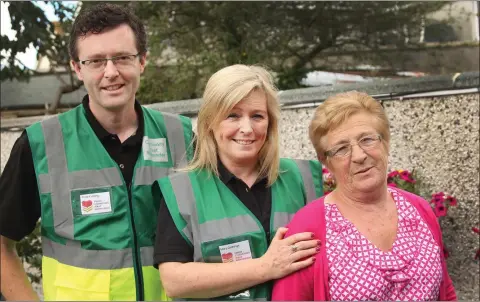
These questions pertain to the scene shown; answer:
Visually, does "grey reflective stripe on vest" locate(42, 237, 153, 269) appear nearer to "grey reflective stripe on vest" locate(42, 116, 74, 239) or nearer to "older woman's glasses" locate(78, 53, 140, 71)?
"grey reflective stripe on vest" locate(42, 116, 74, 239)

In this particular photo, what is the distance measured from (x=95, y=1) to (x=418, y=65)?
3687mm

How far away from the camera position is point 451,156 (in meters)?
4.41

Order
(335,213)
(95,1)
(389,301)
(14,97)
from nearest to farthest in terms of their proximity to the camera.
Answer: (389,301)
(335,213)
(95,1)
(14,97)

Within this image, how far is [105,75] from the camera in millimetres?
2705

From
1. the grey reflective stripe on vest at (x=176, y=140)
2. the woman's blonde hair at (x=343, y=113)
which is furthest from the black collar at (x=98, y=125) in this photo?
the woman's blonde hair at (x=343, y=113)

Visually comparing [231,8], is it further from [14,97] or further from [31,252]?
[31,252]

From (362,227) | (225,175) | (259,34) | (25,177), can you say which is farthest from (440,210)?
(259,34)

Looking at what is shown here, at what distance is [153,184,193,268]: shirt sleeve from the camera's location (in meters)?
2.41

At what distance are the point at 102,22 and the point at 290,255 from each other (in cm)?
119

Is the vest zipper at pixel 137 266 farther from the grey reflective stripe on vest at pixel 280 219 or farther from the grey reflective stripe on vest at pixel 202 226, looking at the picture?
the grey reflective stripe on vest at pixel 280 219

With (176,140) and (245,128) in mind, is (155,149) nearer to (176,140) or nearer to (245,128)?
(176,140)

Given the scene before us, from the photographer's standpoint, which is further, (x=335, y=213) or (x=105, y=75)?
(x=105, y=75)

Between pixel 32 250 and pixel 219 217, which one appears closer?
pixel 219 217

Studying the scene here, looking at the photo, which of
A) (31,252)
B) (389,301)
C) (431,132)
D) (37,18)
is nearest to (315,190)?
(389,301)
